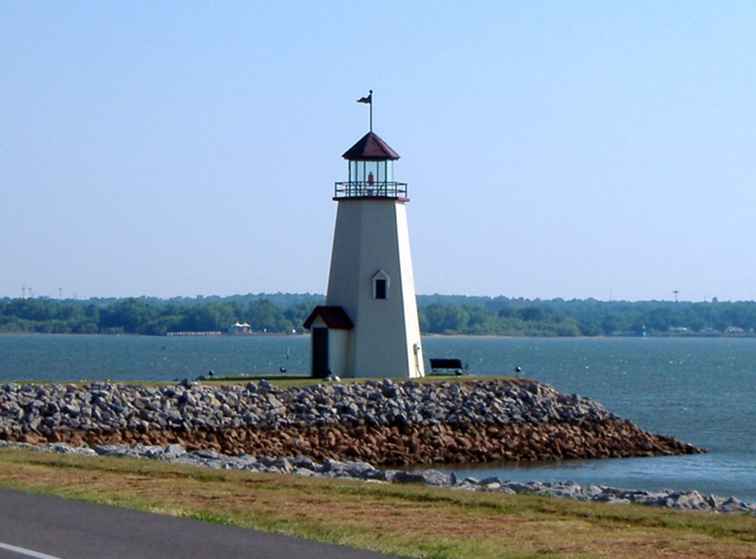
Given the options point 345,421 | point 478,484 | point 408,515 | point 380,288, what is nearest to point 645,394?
point 380,288

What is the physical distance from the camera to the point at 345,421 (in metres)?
38.8

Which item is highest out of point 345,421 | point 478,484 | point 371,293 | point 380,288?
point 380,288

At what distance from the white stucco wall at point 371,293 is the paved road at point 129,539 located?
2804 centimetres

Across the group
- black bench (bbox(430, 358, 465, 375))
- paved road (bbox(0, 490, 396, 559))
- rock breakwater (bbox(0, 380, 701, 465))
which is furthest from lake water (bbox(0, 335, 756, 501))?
paved road (bbox(0, 490, 396, 559))

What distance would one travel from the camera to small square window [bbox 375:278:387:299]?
43.6 m

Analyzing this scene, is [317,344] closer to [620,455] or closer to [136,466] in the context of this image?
[620,455]

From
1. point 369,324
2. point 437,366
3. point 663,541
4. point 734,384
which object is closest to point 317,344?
point 369,324

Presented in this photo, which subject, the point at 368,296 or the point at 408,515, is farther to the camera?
the point at 368,296

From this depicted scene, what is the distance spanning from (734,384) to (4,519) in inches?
3152

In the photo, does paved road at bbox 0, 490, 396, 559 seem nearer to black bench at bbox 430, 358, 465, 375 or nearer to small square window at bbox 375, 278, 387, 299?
small square window at bbox 375, 278, 387, 299

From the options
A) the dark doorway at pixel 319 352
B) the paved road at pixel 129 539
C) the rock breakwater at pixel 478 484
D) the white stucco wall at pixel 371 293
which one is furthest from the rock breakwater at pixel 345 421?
the paved road at pixel 129 539

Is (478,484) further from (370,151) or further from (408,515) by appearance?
(370,151)

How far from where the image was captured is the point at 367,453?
37750mm

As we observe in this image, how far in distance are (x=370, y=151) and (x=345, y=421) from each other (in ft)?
29.7
